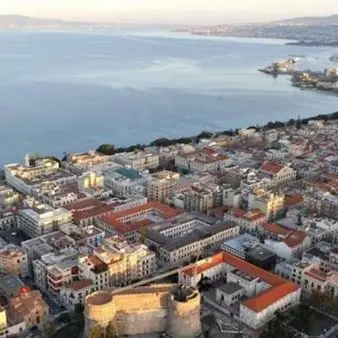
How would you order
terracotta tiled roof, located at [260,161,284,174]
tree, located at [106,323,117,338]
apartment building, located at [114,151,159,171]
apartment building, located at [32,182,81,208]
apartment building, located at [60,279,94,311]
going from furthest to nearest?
1. apartment building, located at [114,151,159,171]
2. terracotta tiled roof, located at [260,161,284,174]
3. apartment building, located at [32,182,81,208]
4. apartment building, located at [60,279,94,311]
5. tree, located at [106,323,117,338]

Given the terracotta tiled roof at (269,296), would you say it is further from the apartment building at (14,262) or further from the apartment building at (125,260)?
the apartment building at (14,262)

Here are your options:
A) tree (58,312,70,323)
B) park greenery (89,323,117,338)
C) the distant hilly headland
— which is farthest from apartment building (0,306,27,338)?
the distant hilly headland

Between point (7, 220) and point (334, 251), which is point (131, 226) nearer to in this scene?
point (7, 220)

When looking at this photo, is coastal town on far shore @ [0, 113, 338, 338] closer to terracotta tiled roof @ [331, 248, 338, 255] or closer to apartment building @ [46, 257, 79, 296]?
apartment building @ [46, 257, 79, 296]

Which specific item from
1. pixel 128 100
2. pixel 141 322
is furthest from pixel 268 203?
pixel 128 100

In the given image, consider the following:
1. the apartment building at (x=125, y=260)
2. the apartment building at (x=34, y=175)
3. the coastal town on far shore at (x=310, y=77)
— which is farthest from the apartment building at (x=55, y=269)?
the coastal town on far shore at (x=310, y=77)

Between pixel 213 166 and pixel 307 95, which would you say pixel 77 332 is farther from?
pixel 307 95
